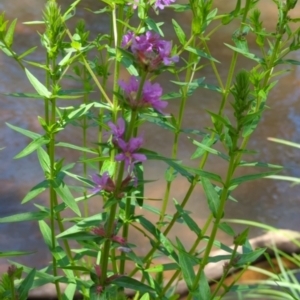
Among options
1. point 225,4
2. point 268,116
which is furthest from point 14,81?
point 225,4

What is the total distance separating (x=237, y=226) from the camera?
6.14 ft

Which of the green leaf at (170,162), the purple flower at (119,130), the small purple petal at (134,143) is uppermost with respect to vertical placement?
the purple flower at (119,130)

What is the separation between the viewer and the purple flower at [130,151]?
672 mm

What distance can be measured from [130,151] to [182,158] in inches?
58.6

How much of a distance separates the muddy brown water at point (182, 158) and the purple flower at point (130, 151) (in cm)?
110

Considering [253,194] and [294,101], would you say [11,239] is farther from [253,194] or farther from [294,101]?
[294,101]

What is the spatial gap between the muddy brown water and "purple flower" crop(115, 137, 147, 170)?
1.10 metres

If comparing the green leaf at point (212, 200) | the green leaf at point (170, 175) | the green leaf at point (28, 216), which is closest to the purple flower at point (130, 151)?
the green leaf at point (212, 200)

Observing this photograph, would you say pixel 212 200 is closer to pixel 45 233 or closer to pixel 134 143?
pixel 134 143

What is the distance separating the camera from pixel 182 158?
2160 millimetres

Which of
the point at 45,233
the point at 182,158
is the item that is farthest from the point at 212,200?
the point at 182,158

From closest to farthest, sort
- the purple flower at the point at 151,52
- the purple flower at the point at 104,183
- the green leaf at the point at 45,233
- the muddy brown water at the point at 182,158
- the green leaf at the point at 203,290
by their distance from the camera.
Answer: the purple flower at the point at 151,52 → the purple flower at the point at 104,183 → the green leaf at the point at 203,290 → the green leaf at the point at 45,233 → the muddy brown water at the point at 182,158

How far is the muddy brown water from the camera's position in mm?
1825

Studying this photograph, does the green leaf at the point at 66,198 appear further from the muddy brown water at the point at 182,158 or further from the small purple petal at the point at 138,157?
the muddy brown water at the point at 182,158
